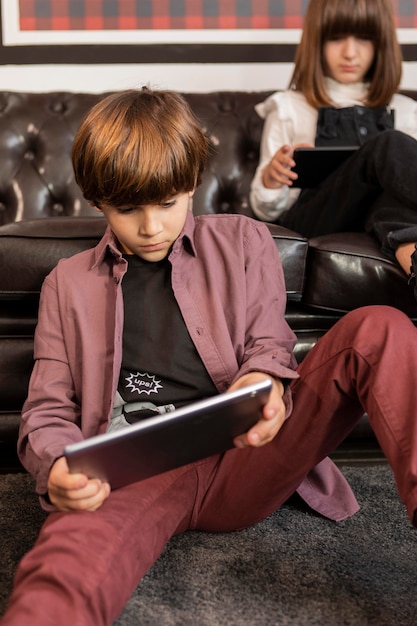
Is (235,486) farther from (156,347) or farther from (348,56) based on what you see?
(348,56)

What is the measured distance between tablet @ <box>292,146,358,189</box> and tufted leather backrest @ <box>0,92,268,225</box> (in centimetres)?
30

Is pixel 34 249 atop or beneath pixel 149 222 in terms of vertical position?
beneath

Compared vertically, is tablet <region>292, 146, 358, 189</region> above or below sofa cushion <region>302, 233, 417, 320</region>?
above

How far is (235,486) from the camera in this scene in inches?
41.4

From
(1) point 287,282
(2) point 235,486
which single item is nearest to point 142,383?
(2) point 235,486

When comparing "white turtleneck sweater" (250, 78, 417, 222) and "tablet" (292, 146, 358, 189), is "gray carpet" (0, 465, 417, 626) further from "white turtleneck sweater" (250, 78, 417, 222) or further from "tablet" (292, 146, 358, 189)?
"white turtleneck sweater" (250, 78, 417, 222)

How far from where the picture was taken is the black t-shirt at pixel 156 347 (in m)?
1.08

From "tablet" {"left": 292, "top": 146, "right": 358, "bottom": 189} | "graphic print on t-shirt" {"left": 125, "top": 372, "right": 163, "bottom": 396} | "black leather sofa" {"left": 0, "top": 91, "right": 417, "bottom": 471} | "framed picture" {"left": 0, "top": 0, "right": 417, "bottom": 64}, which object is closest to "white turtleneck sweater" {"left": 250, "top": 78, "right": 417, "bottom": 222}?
"tablet" {"left": 292, "top": 146, "right": 358, "bottom": 189}

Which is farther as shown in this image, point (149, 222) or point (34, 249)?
point (34, 249)

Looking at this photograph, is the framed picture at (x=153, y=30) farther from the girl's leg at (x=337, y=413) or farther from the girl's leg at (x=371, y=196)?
the girl's leg at (x=337, y=413)

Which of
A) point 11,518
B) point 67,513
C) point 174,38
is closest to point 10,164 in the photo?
point 174,38

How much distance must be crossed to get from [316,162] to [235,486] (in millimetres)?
895

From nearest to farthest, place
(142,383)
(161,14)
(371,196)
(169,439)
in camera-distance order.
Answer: (169,439), (142,383), (371,196), (161,14)

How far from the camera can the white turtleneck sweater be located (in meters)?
2.02
